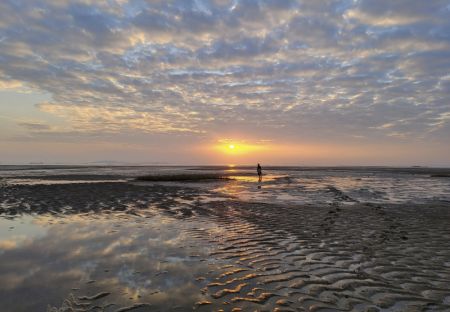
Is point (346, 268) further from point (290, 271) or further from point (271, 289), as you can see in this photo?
point (271, 289)

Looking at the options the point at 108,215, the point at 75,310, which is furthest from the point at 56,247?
the point at 108,215

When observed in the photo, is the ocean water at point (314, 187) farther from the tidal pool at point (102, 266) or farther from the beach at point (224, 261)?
the tidal pool at point (102, 266)

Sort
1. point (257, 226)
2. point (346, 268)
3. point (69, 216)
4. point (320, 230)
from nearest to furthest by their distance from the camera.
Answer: point (346, 268) → point (320, 230) → point (257, 226) → point (69, 216)

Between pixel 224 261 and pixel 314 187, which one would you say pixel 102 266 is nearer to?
pixel 224 261

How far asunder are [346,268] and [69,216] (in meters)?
14.9

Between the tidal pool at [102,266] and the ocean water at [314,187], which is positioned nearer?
the tidal pool at [102,266]

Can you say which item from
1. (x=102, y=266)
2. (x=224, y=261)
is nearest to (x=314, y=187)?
(x=224, y=261)

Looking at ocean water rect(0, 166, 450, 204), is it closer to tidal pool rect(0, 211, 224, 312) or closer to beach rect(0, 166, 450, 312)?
beach rect(0, 166, 450, 312)

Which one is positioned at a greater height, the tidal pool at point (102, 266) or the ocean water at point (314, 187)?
the ocean water at point (314, 187)

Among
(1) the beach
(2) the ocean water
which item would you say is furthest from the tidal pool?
(2) the ocean water

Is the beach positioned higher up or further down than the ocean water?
further down

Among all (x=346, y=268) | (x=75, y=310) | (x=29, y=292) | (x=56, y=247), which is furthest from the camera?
(x=56, y=247)

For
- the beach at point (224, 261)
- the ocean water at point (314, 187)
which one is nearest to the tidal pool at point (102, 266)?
the beach at point (224, 261)

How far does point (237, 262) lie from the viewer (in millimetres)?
9953
